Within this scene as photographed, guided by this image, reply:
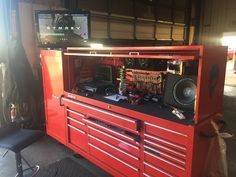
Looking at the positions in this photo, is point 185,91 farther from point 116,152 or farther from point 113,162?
point 113,162

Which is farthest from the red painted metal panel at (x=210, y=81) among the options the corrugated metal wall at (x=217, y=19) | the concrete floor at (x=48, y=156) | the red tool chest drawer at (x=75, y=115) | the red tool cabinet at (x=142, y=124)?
the corrugated metal wall at (x=217, y=19)

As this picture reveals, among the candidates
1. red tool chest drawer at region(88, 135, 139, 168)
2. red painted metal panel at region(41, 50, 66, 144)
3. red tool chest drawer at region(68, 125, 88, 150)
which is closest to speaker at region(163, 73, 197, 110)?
red tool chest drawer at region(88, 135, 139, 168)

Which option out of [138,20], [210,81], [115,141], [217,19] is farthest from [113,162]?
[217,19]

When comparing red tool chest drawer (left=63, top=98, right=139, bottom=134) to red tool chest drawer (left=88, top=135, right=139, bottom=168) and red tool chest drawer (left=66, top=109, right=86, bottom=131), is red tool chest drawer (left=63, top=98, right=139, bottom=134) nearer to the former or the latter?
red tool chest drawer (left=66, top=109, right=86, bottom=131)

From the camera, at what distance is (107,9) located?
5023mm

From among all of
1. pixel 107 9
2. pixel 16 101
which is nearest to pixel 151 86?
pixel 16 101

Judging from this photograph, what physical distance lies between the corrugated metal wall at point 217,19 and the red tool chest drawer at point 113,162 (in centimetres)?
671

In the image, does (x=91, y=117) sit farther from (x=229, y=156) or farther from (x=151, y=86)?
(x=229, y=156)

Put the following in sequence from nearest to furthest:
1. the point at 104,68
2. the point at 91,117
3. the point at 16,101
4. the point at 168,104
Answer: the point at 168,104 < the point at 91,117 < the point at 104,68 < the point at 16,101

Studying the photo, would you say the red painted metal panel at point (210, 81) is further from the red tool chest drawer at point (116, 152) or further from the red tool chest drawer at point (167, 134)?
the red tool chest drawer at point (116, 152)

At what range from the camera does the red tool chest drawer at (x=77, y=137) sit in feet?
7.63

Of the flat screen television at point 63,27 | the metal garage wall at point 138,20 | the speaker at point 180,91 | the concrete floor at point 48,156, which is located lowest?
the concrete floor at point 48,156

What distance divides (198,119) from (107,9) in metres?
4.22

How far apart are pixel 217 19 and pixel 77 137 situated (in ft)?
23.0
